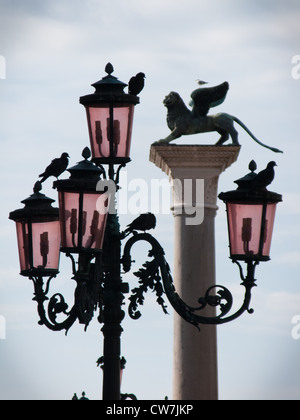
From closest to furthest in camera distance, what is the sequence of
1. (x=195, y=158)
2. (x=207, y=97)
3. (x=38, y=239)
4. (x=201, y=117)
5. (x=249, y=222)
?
(x=38, y=239)
(x=249, y=222)
(x=195, y=158)
(x=201, y=117)
(x=207, y=97)

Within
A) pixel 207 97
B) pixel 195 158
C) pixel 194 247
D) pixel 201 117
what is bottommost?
pixel 194 247

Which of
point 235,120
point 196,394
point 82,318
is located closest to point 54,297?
point 82,318

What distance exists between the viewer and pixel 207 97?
1964 cm

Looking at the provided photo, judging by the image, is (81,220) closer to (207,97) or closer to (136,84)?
(136,84)

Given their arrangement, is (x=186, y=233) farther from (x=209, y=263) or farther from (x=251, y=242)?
(x=251, y=242)

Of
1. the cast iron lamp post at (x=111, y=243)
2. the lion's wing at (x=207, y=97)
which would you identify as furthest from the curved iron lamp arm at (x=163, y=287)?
the lion's wing at (x=207, y=97)

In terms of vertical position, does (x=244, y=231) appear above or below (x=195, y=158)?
below

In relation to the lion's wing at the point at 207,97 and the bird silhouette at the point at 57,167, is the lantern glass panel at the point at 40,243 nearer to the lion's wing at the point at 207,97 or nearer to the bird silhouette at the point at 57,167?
the bird silhouette at the point at 57,167

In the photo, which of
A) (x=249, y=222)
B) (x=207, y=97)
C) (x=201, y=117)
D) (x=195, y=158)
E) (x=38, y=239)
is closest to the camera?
(x=38, y=239)

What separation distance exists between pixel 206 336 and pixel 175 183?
2.02m

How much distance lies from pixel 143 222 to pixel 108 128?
2.54 ft

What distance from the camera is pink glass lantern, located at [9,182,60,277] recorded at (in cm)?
1076

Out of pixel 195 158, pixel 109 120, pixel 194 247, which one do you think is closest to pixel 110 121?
pixel 109 120

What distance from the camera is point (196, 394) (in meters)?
17.7
